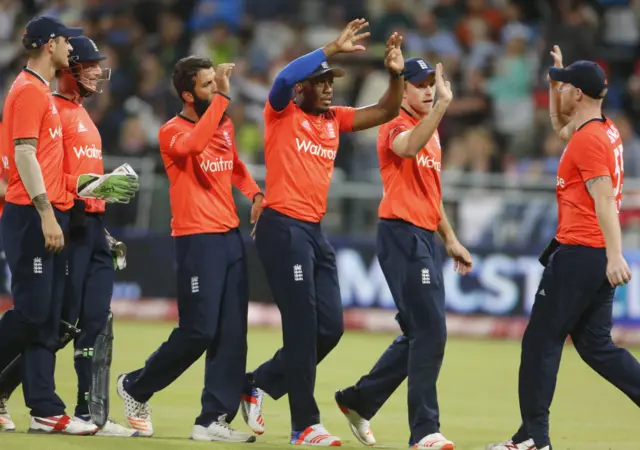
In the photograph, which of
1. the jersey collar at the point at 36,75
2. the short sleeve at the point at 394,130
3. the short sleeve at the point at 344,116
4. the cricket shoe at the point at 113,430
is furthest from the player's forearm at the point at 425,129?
the cricket shoe at the point at 113,430

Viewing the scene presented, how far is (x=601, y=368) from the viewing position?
7.89m

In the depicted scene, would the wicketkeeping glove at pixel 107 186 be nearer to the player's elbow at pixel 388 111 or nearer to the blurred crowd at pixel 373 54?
the player's elbow at pixel 388 111

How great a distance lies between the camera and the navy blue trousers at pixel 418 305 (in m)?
7.79

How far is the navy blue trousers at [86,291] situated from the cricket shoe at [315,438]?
152cm

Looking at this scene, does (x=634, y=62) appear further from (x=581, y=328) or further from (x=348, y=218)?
(x=581, y=328)

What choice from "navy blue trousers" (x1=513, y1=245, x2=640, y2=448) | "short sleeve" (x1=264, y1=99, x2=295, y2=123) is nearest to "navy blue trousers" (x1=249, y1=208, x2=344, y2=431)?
"short sleeve" (x1=264, y1=99, x2=295, y2=123)

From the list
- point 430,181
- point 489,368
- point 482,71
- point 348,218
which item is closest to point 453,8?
point 482,71

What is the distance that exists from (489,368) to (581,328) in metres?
5.17

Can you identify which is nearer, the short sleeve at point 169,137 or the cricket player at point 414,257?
the cricket player at point 414,257

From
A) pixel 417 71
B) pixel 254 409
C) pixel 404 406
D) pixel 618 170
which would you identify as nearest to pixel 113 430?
pixel 254 409

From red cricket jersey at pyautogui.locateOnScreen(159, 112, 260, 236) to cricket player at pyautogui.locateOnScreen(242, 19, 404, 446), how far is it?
1.02 feet

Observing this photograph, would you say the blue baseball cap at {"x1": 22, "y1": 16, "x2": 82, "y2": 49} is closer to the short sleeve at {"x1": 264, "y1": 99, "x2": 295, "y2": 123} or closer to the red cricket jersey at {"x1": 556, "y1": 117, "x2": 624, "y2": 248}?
the short sleeve at {"x1": 264, "y1": 99, "x2": 295, "y2": 123}

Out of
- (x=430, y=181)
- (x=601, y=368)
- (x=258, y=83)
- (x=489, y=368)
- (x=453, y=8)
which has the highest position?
(x=453, y=8)

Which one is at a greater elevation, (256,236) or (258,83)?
(258,83)
